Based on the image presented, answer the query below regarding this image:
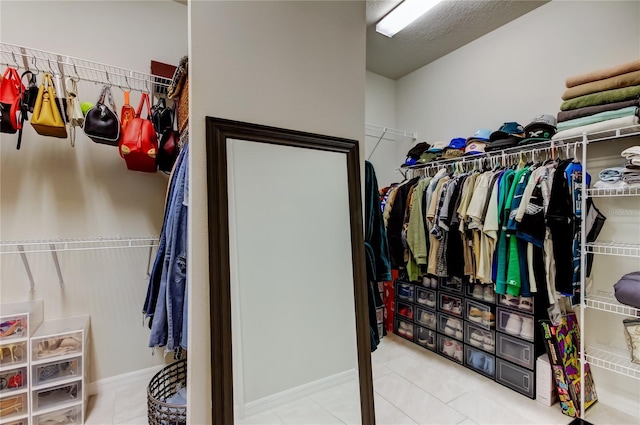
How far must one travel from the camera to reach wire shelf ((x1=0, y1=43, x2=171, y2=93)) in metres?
1.80

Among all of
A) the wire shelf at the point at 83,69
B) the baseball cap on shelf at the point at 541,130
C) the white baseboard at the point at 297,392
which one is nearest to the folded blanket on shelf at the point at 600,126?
the baseball cap on shelf at the point at 541,130

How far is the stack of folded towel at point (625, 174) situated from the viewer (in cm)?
174

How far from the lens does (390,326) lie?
3285 millimetres

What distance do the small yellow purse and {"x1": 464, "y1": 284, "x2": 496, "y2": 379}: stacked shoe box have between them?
9.87 ft

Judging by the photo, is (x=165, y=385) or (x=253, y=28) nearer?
(x=253, y=28)

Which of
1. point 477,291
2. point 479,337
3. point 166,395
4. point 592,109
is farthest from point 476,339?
point 166,395

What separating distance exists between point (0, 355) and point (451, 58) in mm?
4114

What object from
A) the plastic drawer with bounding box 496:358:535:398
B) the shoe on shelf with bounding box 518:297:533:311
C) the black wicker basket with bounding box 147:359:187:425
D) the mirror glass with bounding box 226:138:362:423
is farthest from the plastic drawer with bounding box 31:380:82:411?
the shoe on shelf with bounding box 518:297:533:311

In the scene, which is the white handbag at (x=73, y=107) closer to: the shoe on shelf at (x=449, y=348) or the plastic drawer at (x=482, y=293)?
the plastic drawer at (x=482, y=293)

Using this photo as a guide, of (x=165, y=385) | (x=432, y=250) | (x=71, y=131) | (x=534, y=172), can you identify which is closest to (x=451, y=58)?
(x=534, y=172)

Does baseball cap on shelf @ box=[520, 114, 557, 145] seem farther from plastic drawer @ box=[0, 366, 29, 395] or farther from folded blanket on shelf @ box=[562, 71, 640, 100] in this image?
plastic drawer @ box=[0, 366, 29, 395]

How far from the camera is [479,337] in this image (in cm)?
246

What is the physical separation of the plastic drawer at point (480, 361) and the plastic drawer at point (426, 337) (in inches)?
12.2

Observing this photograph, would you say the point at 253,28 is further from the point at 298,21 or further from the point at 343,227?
the point at 343,227
